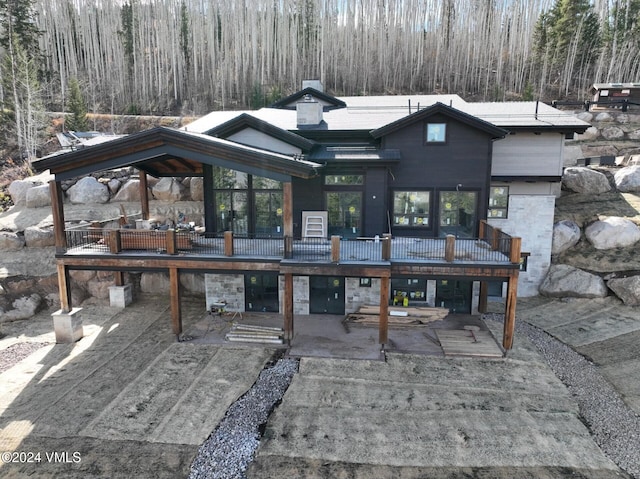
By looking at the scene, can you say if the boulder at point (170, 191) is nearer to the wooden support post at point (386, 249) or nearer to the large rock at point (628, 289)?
the wooden support post at point (386, 249)

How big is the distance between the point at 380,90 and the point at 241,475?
161ft

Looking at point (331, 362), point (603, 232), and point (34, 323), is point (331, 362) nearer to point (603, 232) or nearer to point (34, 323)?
point (34, 323)

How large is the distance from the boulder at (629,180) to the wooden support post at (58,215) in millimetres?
28208

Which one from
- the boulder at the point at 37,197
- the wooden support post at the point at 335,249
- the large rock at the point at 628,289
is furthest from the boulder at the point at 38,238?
the large rock at the point at 628,289

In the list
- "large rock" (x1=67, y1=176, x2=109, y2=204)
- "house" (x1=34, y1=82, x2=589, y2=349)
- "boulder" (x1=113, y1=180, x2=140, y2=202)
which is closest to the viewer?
"house" (x1=34, y1=82, x2=589, y2=349)

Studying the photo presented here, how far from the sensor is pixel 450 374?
1209cm

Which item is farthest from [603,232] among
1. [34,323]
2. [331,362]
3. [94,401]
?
[34,323]

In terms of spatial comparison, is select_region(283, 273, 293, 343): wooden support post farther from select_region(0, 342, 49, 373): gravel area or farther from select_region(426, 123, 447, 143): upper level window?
select_region(0, 342, 49, 373): gravel area

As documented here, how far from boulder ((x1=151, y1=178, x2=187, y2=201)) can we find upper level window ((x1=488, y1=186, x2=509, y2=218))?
17.8m

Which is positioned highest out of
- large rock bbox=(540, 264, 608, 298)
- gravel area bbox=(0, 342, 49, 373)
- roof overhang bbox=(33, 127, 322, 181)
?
roof overhang bbox=(33, 127, 322, 181)

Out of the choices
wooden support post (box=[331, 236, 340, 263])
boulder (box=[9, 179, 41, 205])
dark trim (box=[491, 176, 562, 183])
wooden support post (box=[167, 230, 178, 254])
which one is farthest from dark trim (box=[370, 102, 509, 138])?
boulder (box=[9, 179, 41, 205])

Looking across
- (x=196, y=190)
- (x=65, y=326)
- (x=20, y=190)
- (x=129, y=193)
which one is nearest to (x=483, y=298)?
(x=65, y=326)

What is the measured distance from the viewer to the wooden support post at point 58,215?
1345cm

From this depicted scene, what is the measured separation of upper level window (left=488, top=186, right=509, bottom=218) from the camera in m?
17.9
